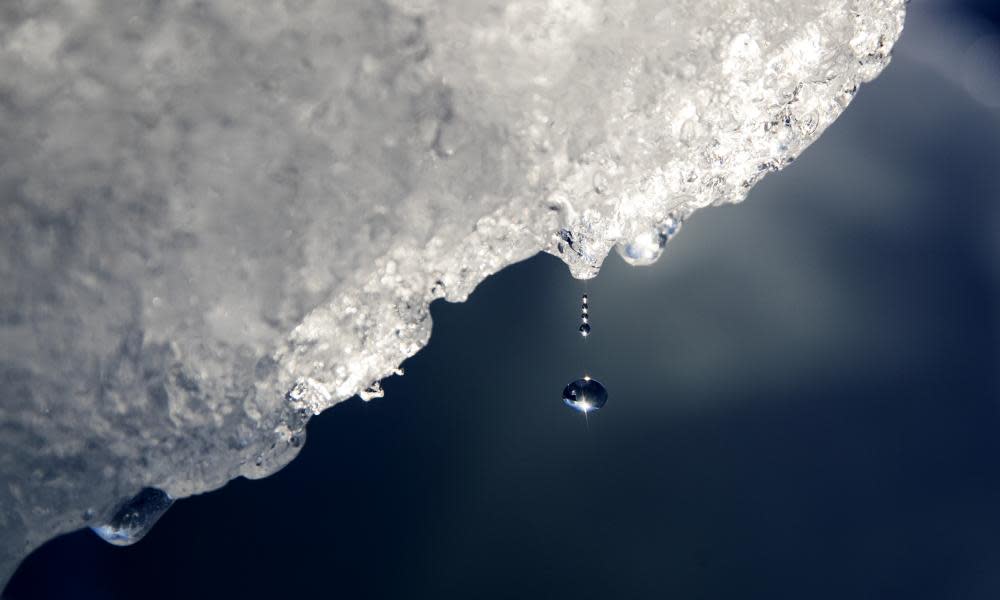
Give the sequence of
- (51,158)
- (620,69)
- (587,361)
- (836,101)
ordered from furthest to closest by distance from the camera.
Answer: (587,361)
(836,101)
(620,69)
(51,158)

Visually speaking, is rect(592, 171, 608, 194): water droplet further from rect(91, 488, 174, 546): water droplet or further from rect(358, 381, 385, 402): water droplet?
rect(91, 488, 174, 546): water droplet

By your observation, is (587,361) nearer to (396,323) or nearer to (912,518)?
(396,323)

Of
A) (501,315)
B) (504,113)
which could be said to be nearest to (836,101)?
(504,113)

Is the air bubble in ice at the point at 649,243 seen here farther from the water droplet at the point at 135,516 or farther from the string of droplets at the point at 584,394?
the water droplet at the point at 135,516

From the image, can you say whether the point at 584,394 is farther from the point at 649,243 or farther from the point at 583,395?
the point at 649,243

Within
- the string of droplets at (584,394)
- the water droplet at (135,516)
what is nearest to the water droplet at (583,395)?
the string of droplets at (584,394)
